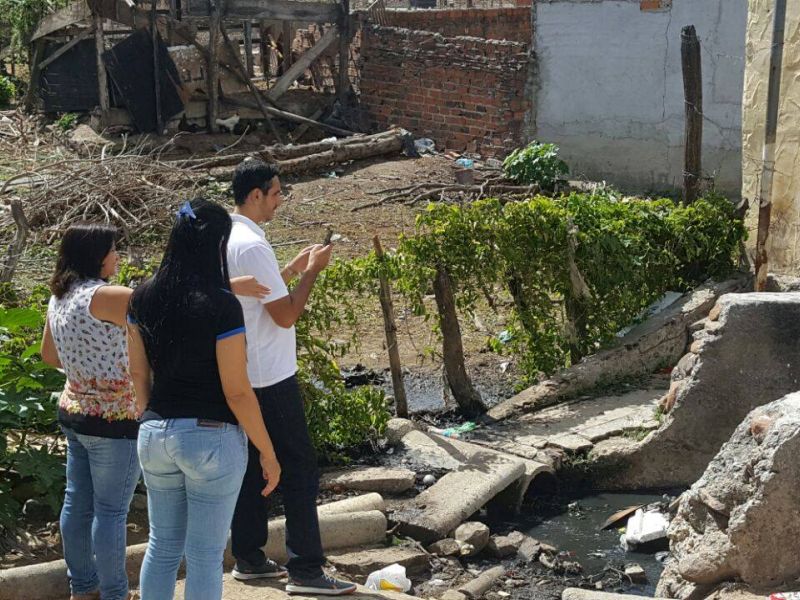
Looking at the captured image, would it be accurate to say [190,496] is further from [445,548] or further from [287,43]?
[287,43]

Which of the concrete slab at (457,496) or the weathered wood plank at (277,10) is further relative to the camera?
the weathered wood plank at (277,10)

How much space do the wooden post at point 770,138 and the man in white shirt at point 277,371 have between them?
200 inches

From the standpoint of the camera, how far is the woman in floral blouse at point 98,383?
4.12 m

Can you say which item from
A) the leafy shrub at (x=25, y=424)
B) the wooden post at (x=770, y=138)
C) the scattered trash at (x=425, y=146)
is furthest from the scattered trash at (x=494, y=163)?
the leafy shrub at (x=25, y=424)

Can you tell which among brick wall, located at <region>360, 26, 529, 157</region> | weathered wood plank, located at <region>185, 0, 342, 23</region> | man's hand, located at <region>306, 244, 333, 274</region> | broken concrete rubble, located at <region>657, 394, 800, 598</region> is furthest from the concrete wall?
weathered wood plank, located at <region>185, 0, 342, 23</region>

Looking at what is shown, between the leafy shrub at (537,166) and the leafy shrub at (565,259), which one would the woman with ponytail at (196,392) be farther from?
the leafy shrub at (537,166)

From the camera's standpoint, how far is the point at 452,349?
7.49 meters

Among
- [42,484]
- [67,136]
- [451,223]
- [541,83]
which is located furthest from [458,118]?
[42,484]

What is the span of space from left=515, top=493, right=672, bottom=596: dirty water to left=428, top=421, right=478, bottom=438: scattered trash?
2.78 feet

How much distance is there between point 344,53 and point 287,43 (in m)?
1.03

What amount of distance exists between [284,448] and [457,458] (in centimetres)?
216

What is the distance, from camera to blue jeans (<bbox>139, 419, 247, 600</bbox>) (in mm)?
Answer: 3539

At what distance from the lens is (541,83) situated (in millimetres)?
15383

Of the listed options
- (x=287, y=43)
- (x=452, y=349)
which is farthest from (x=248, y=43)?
(x=452, y=349)
